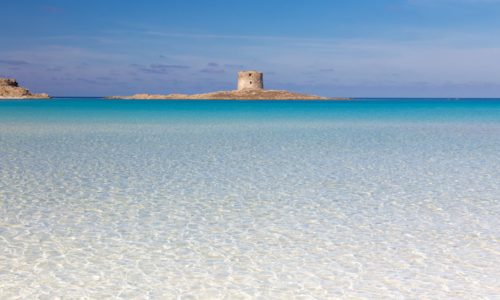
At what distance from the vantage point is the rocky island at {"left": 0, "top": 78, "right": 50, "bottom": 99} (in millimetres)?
147125

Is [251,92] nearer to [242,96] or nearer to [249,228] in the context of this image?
[242,96]

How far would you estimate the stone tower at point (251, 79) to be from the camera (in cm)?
11906

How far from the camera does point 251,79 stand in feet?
392

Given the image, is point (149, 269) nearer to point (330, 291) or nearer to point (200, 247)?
point (200, 247)

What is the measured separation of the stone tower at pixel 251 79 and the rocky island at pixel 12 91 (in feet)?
201

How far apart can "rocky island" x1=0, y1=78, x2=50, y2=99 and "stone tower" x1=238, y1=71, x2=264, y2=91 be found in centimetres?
6129

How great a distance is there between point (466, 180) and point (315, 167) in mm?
3450

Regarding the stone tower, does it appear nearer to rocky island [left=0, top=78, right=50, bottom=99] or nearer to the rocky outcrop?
the rocky outcrop

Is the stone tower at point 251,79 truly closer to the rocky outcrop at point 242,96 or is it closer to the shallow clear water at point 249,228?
the rocky outcrop at point 242,96

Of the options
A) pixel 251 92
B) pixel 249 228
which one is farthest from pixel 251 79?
pixel 249 228

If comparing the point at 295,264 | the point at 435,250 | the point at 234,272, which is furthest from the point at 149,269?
the point at 435,250

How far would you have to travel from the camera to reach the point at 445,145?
66.6 ft

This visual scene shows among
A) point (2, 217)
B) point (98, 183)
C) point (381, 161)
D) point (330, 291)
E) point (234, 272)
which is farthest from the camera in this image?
point (381, 161)

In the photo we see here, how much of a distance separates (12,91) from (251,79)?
65366mm
